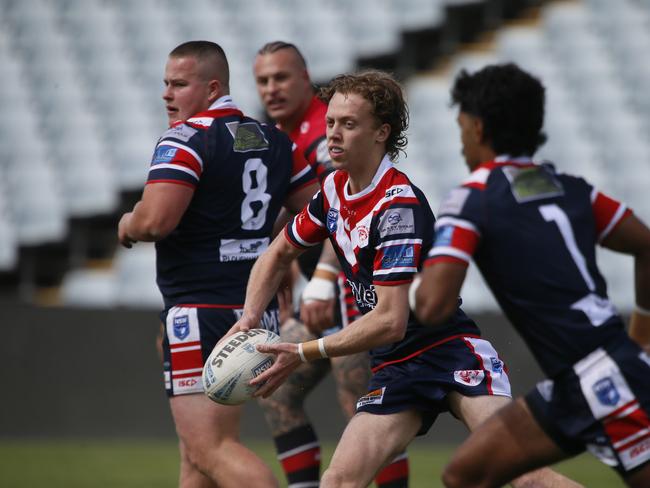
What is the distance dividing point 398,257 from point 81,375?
686 cm

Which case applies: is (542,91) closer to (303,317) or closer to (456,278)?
(456,278)

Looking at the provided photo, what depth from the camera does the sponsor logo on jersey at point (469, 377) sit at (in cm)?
454

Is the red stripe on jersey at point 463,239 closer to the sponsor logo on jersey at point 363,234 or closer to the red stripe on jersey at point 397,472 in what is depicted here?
the sponsor logo on jersey at point 363,234

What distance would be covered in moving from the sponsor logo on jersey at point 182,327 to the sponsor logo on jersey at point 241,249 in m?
0.35

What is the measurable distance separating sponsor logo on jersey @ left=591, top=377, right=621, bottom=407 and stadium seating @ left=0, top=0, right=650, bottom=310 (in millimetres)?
8693

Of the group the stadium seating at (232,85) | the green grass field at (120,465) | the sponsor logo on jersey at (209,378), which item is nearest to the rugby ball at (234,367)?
the sponsor logo on jersey at (209,378)

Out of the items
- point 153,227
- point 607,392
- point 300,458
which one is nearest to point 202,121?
point 153,227

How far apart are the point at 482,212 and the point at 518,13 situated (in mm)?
13058

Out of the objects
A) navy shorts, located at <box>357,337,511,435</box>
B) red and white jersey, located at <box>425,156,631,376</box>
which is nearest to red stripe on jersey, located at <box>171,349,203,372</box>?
navy shorts, located at <box>357,337,511,435</box>

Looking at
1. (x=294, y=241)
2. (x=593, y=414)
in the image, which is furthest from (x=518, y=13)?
(x=593, y=414)

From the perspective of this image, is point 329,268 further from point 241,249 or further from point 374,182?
point 374,182

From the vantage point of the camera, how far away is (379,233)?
443 cm

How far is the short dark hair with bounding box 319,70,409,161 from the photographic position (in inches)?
181

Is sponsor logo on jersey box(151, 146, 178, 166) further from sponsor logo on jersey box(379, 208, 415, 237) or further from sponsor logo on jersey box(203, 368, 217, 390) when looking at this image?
sponsor logo on jersey box(379, 208, 415, 237)
